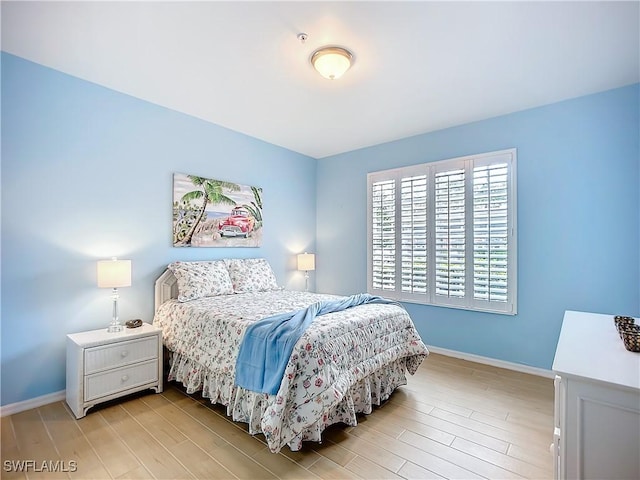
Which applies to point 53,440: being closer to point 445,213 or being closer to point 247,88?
point 247,88

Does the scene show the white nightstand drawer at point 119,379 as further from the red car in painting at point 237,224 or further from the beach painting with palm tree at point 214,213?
the red car in painting at point 237,224

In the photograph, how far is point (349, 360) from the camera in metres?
2.19

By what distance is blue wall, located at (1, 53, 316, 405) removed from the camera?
97.0 inches

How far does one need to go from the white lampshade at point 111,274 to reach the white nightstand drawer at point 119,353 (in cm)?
49

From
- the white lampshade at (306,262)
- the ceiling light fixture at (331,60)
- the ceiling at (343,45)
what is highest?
the ceiling at (343,45)

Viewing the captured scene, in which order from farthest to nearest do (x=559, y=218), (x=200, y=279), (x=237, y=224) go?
(x=237, y=224) < (x=200, y=279) < (x=559, y=218)

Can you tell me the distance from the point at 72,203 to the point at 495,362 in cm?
443

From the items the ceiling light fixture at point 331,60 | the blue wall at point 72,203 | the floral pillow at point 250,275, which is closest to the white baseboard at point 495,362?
the floral pillow at point 250,275

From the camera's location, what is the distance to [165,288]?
329cm

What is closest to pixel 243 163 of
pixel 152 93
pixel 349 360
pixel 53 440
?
pixel 152 93

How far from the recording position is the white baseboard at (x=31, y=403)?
2.41m

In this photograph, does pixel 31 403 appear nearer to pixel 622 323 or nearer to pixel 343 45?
pixel 343 45

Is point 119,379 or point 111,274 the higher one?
point 111,274

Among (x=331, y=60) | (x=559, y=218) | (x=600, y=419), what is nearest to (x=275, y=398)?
(x=600, y=419)
